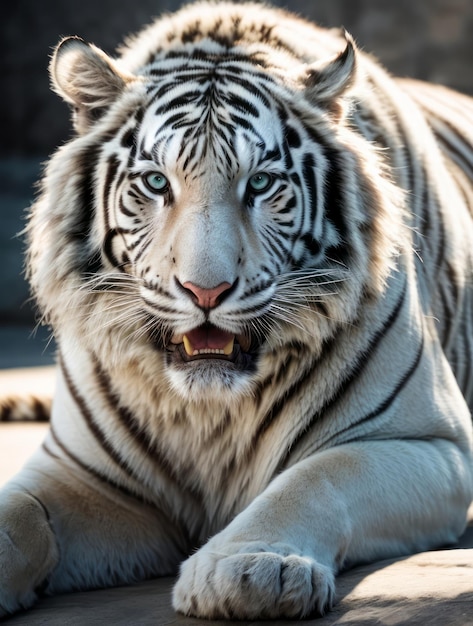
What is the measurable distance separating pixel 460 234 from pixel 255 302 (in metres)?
1.09

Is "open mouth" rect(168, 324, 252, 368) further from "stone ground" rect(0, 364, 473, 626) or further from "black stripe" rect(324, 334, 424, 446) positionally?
"stone ground" rect(0, 364, 473, 626)

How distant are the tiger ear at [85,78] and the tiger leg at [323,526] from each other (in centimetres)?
90

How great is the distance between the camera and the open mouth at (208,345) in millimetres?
2174

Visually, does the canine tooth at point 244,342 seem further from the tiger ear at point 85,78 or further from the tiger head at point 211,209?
the tiger ear at point 85,78

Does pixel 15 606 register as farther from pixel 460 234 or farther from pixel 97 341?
pixel 460 234

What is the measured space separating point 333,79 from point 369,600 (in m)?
1.13

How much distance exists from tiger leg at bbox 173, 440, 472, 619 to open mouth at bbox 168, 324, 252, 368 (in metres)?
0.25

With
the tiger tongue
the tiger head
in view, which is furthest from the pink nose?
the tiger tongue

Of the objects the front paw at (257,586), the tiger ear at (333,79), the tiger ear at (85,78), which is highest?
the tiger ear at (333,79)

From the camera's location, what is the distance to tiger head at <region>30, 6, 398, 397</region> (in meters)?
2.17

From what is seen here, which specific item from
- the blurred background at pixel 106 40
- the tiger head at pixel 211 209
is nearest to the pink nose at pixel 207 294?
the tiger head at pixel 211 209

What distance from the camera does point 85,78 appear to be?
2.40m

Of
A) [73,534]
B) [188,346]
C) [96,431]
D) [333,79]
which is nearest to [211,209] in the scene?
[188,346]

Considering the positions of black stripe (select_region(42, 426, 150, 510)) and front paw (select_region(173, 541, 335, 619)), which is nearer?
front paw (select_region(173, 541, 335, 619))
